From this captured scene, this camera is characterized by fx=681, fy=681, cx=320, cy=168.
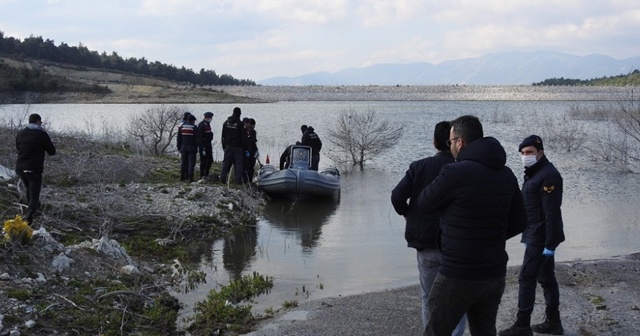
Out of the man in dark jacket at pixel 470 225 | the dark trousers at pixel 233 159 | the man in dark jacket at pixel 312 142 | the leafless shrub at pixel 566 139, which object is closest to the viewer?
the man in dark jacket at pixel 470 225

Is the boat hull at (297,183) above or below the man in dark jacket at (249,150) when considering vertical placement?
below

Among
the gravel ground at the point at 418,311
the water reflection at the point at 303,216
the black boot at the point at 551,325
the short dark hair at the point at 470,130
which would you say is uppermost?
the short dark hair at the point at 470,130

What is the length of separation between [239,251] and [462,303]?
24.4 ft

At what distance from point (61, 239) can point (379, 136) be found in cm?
1736

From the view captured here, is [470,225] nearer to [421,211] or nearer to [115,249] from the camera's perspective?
[421,211]

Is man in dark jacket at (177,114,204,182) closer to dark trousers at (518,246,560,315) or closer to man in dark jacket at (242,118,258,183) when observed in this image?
man in dark jacket at (242,118,258,183)

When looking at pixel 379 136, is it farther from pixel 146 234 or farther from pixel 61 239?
pixel 61 239

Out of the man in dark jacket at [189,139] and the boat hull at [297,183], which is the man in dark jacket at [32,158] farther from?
the boat hull at [297,183]

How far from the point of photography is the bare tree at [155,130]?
75.4 ft

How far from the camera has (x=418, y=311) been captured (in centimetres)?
732

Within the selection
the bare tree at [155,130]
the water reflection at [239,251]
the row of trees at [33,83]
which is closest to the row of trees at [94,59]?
the row of trees at [33,83]

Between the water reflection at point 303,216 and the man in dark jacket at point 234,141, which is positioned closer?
the water reflection at point 303,216

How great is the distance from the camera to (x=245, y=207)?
1374 cm

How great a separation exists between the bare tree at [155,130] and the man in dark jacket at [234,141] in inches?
292
